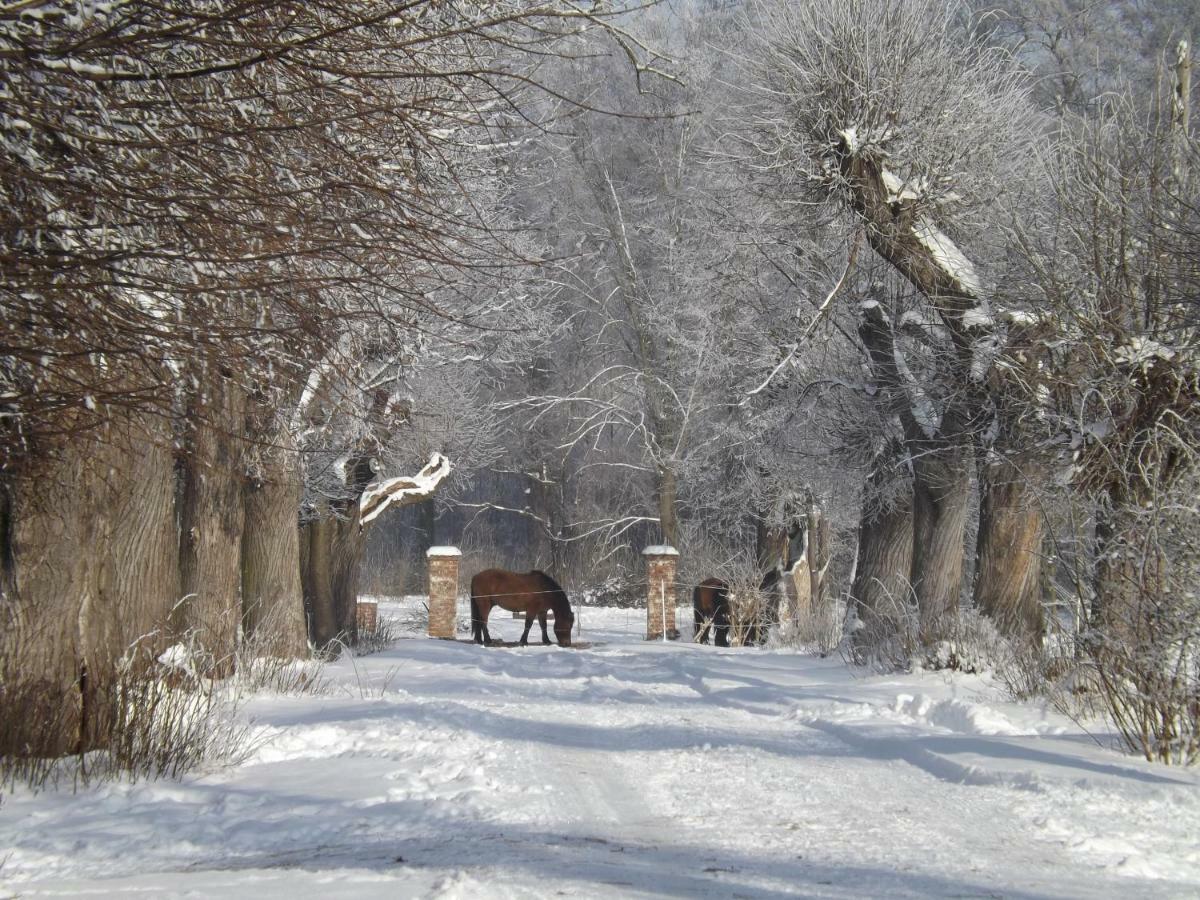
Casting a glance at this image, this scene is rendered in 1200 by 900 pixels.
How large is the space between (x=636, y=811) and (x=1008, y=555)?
326 inches

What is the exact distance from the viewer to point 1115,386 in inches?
386

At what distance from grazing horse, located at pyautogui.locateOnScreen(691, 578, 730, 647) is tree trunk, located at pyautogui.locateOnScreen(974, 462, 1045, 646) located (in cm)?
873

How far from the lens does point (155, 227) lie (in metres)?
5.28

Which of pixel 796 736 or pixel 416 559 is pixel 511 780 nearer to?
pixel 796 736

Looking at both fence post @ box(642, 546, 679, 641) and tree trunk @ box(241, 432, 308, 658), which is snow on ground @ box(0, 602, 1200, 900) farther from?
fence post @ box(642, 546, 679, 641)

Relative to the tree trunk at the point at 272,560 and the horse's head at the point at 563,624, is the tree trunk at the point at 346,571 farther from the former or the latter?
the horse's head at the point at 563,624

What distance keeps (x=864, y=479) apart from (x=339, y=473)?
7.73 meters

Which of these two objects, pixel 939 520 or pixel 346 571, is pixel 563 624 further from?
pixel 939 520

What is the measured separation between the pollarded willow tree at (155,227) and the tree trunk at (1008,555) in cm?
846

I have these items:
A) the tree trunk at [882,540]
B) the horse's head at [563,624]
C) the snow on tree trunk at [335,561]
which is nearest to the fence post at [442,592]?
the horse's head at [563,624]

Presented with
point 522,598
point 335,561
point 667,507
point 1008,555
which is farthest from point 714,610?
point 1008,555

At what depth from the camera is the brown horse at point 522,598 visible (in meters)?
21.2

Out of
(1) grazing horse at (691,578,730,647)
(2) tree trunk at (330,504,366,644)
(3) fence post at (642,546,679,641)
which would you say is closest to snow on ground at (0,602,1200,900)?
(2) tree trunk at (330,504,366,644)

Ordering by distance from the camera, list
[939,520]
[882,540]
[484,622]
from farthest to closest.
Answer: [484,622], [882,540], [939,520]
